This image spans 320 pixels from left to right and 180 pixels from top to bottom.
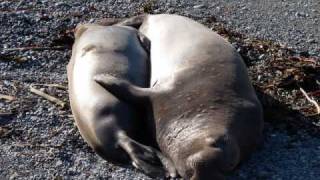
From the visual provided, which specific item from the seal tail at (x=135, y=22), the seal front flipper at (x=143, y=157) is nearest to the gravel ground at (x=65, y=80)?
the seal front flipper at (x=143, y=157)

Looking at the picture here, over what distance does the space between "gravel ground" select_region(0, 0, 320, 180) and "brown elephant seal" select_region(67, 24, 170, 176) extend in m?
0.12

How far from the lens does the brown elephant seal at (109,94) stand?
5.52 m

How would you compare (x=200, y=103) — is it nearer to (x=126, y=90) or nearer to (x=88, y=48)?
(x=126, y=90)

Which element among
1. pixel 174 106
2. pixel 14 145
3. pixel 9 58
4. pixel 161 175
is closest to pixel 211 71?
pixel 174 106

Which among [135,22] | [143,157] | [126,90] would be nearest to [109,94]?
[126,90]

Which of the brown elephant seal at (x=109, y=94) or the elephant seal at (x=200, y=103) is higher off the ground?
the elephant seal at (x=200, y=103)

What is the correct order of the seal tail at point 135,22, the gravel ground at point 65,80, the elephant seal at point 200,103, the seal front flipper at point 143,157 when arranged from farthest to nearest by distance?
1. the seal tail at point 135,22
2. the gravel ground at point 65,80
3. the seal front flipper at point 143,157
4. the elephant seal at point 200,103

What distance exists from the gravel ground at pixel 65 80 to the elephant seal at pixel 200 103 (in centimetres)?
33

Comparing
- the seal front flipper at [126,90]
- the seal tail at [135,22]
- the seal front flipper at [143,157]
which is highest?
the seal front flipper at [126,90]

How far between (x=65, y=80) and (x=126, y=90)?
45.3 inches

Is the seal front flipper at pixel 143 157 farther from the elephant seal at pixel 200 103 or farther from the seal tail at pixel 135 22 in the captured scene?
the seal tail at pixel 135 22

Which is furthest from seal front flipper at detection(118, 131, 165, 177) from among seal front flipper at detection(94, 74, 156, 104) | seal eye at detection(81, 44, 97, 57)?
seal eye at detection(81, 44, 97, 57)

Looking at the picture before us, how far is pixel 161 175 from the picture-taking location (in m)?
5.41

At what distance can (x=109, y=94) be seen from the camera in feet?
19.2
